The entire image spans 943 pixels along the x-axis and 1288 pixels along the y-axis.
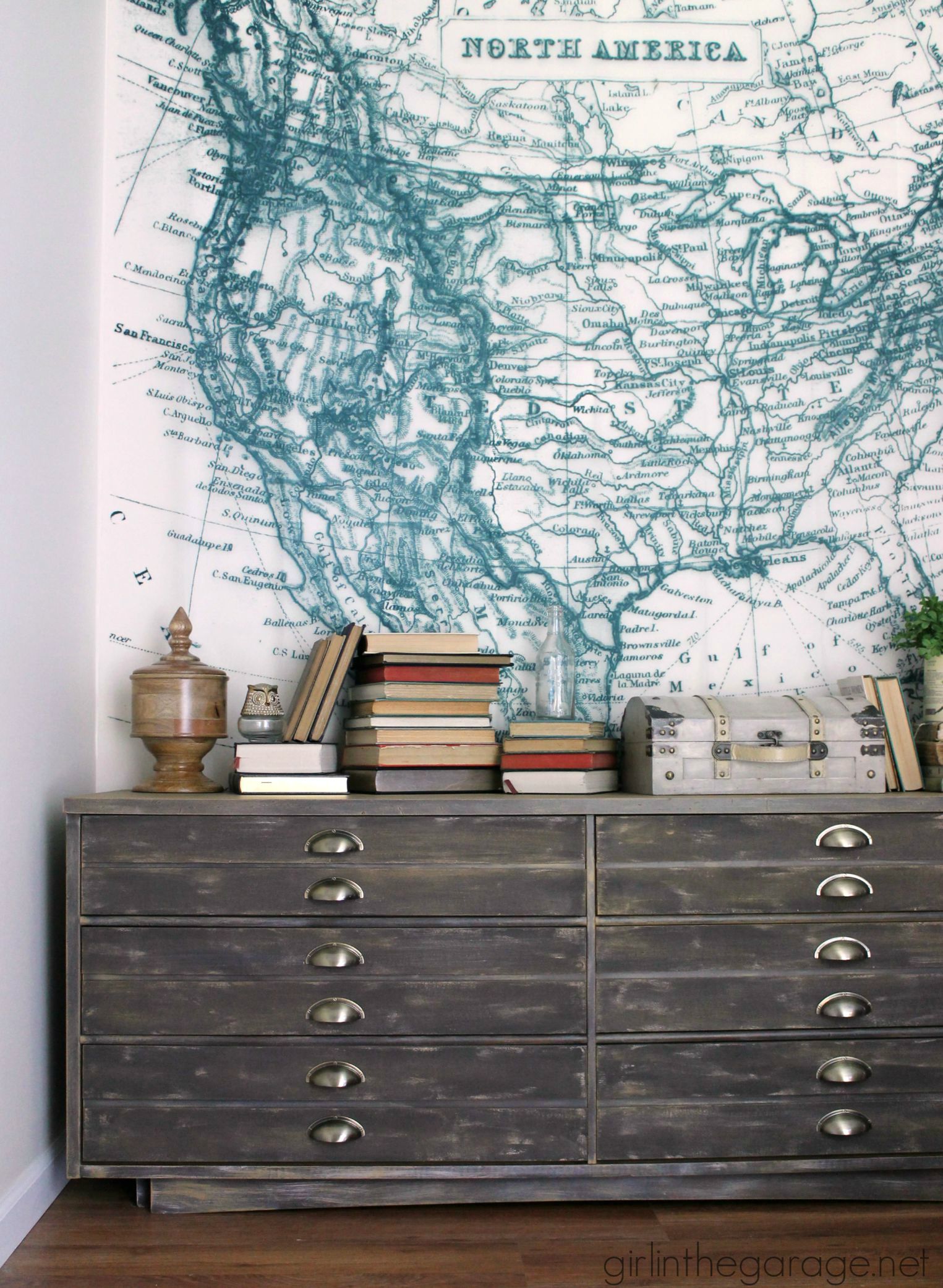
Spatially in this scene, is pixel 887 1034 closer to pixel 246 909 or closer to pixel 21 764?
pixel 246 909

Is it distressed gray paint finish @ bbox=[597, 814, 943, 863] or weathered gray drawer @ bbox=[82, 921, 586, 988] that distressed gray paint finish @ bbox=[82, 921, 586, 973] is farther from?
distressed gray paint finish @ bbox=[597, 814, 943, 863]

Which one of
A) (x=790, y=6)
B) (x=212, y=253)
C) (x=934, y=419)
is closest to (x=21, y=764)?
(x=212, y=253)

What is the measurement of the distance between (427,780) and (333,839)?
23 centimetres

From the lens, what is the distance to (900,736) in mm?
2203

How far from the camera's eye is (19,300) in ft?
6.38

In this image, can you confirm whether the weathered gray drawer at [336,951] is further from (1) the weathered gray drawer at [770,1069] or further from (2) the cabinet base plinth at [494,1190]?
(2) the cabinet base plinth at [494,1190]

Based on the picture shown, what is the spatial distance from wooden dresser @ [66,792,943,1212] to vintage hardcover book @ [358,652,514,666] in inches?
11.6

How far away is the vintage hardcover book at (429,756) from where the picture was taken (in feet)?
6.86

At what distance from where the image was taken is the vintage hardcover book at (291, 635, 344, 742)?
2.14m

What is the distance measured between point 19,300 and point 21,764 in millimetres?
870

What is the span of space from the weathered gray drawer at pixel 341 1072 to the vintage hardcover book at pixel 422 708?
0.64 meters

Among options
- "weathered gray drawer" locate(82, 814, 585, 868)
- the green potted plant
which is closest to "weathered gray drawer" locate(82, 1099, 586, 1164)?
"weathered gray drawer" locate(82, 814, 585, 868)

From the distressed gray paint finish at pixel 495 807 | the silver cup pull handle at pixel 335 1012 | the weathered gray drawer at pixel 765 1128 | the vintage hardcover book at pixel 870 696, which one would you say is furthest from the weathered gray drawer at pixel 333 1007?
the vintage hardcover book at pixel 870 696

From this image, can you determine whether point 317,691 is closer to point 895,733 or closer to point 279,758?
point 279,758
